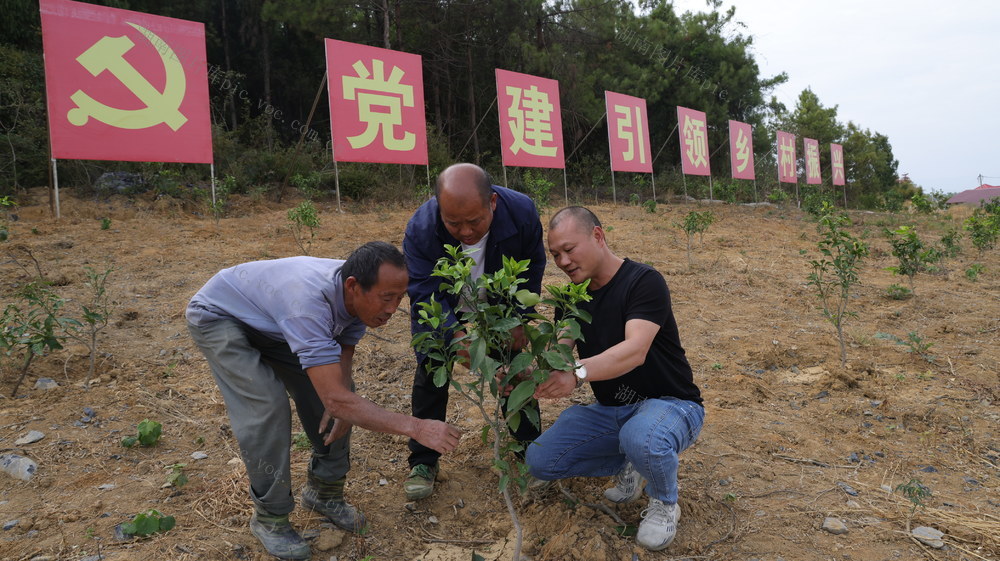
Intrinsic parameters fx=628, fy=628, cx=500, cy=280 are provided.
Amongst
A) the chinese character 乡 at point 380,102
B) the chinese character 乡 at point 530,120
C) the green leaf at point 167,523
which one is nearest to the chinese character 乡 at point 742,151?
the chinese character 乡 at point 530,120

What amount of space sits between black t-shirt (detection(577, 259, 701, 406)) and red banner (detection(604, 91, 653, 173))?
374 inches

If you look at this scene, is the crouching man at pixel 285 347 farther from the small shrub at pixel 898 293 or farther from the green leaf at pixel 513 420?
the small shrub at pixel 898 293

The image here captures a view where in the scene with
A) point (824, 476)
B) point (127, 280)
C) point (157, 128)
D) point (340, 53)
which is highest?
point (340, 53)

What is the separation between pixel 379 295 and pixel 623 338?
2.98 ft

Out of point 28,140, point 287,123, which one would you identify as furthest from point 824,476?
point 287,123

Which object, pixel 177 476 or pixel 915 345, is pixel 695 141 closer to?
pixel 915 345

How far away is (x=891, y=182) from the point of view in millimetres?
29312

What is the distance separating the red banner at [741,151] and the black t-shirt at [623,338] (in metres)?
13.7

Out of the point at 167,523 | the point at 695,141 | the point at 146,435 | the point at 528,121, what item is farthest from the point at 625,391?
the point at 695,141

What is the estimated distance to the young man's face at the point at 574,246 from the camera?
86.4 inches

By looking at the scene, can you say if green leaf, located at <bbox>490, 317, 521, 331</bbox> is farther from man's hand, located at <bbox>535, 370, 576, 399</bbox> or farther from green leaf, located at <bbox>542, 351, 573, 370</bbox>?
man's hand, located at <bbox>535, 370, 576, 399</bbox>

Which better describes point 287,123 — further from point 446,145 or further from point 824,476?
point 824,476

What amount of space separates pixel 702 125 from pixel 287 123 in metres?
9.70

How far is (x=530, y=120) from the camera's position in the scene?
10016 mm
